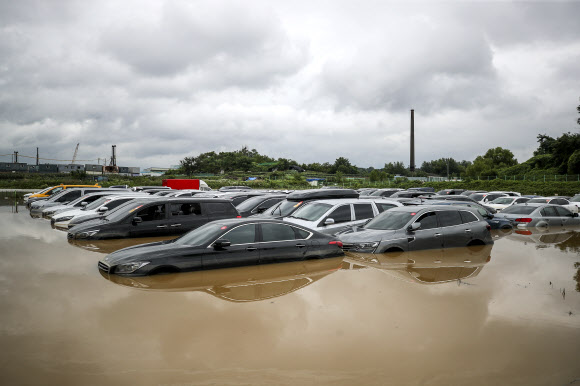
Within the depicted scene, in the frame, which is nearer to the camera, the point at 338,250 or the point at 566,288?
the point at 566,288

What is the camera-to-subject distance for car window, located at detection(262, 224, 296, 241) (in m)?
8.91

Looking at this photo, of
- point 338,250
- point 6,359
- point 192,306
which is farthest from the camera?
point 338,250

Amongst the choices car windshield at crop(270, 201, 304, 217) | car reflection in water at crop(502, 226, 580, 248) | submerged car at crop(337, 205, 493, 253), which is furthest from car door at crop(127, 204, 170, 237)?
car reflection in water at crop(502, 226, 580, 248)

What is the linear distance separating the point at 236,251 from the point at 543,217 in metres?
13.8

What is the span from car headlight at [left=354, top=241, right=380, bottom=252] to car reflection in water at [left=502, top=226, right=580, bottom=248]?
6.23 m

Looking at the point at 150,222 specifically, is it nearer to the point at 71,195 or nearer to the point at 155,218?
the point at 155,218

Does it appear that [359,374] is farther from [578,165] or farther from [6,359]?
[578,165]

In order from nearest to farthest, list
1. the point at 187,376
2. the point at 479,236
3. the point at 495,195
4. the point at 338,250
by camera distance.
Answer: the point at 187,376
the point at 338,250
the point at 479,236
the point at 495,195

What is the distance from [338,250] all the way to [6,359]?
6.74 metres

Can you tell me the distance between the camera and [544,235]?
15312 millimetres

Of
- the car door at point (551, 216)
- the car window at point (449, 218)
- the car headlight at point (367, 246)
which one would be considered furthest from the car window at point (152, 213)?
the car door at point (551, 216)

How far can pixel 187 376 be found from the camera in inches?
161

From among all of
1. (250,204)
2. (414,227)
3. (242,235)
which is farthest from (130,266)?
(250,204)

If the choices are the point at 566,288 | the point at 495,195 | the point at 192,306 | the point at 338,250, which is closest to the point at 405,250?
the point at 338,250
